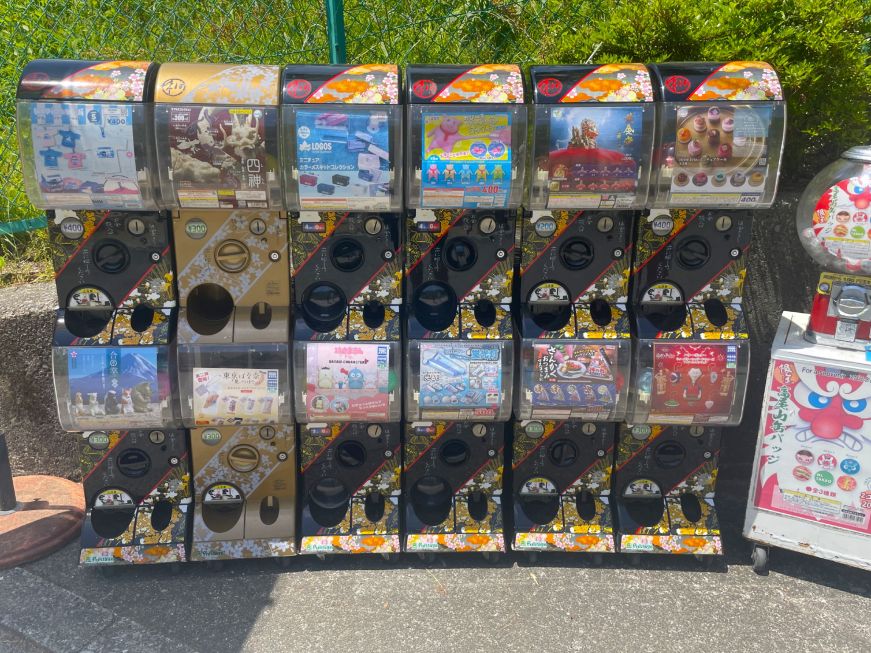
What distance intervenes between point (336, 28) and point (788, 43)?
6.84 ft

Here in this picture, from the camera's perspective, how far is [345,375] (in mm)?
2980

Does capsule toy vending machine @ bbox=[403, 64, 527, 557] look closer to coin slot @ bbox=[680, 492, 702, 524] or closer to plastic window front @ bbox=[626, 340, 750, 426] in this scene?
plastic window front @ bbox=[626, 340, 750, 426]

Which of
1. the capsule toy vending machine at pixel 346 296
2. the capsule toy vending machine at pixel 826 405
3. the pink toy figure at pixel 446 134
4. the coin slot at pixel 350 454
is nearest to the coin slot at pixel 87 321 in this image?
the capsule toy vending machine at pixel 346 296

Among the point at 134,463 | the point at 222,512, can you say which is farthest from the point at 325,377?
the point at 134,463

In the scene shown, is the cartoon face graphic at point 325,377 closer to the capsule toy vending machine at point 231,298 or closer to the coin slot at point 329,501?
the capsule toy vending machine at point 231,298

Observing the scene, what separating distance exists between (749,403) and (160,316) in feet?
9.39

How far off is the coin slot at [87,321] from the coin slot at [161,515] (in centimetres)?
82

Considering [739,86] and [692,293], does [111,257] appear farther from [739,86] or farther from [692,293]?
[739,86]

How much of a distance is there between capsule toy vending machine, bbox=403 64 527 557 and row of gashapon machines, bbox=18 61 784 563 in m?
0.01

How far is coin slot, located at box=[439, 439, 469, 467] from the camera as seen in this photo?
3316mm

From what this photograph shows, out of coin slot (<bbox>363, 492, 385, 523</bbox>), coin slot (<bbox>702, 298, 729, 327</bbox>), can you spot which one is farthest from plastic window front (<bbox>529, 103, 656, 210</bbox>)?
coin slot (<bbox>363, 492, 385, 523</bbox>)

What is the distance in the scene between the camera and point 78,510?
3514mm

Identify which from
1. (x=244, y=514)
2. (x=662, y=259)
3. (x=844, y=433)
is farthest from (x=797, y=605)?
(x=244, y=514)

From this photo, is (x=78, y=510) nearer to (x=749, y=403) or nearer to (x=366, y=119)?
Result: (x=366, y=119)
